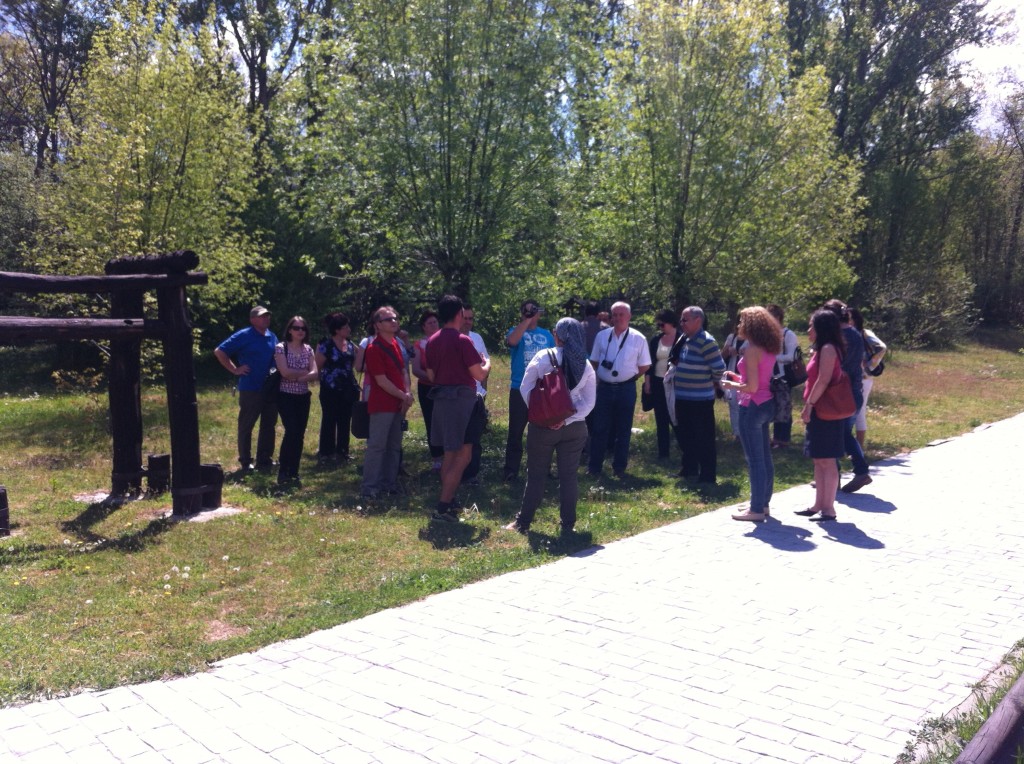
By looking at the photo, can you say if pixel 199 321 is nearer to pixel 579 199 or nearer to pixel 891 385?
pixel 579 199

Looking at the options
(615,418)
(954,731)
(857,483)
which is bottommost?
(857,483)

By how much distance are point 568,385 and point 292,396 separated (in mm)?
3845

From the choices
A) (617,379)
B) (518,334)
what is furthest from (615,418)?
(518,334)

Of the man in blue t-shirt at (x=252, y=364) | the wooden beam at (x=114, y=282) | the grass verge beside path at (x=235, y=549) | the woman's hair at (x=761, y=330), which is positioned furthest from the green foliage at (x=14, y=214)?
the woman's hair at (x=761, y=330)

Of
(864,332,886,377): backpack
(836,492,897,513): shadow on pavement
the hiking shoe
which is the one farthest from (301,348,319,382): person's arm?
(864,332,886,377): backpack

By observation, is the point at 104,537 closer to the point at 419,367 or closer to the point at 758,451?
the point at 419,367

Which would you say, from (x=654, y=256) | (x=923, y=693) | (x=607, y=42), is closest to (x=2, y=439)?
(x=654, y=256)

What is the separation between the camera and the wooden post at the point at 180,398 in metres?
8.54

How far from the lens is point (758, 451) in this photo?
852 centimetres

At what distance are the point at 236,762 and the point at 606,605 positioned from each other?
278cm

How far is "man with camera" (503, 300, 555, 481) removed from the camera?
32.5 ft

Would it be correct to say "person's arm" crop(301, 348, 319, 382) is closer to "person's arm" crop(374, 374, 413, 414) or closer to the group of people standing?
the group of people standing

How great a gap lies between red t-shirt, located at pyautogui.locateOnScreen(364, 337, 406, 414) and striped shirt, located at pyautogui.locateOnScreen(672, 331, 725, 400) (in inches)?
120

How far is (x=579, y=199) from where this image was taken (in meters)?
13.9
